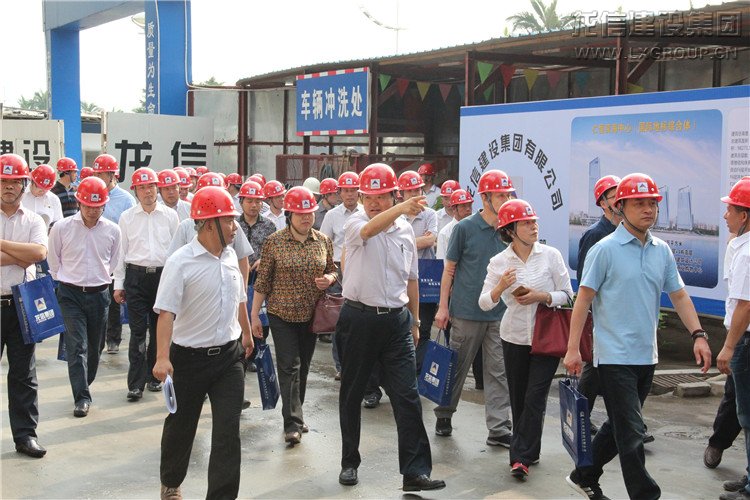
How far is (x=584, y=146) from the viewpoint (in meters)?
11.4

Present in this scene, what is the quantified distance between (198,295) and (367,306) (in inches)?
51.5

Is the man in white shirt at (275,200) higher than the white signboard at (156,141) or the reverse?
the reverse

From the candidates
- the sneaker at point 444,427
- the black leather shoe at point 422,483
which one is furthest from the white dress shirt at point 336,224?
the black leather shoe at point 422,483

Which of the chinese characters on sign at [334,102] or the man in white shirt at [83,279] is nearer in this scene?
the man in white shirt at [83,279]

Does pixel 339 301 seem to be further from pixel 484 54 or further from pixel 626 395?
pixel 484 54

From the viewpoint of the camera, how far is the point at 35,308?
7.26m

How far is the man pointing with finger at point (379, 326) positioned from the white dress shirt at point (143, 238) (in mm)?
3047

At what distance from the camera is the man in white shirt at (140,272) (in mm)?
9242

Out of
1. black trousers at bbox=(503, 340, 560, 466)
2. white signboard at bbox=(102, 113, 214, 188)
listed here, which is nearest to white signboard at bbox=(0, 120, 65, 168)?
white signboard at bbox=(102, 113, 214, 188)

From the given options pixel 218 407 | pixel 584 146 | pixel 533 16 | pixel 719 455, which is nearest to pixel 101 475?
pixel 218 407

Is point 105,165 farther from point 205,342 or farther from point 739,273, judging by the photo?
point 739,273

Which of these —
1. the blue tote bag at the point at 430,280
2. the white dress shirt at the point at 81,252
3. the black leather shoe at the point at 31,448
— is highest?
the white dress shirt at the point at 81,252

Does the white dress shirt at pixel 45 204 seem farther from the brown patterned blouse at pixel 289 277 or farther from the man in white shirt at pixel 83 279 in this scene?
the brown patterned blouse at pixel 289 277

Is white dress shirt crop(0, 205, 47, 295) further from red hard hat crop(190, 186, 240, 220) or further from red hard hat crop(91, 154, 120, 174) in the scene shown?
red hard hat crop(91, 154, 120, 174)
